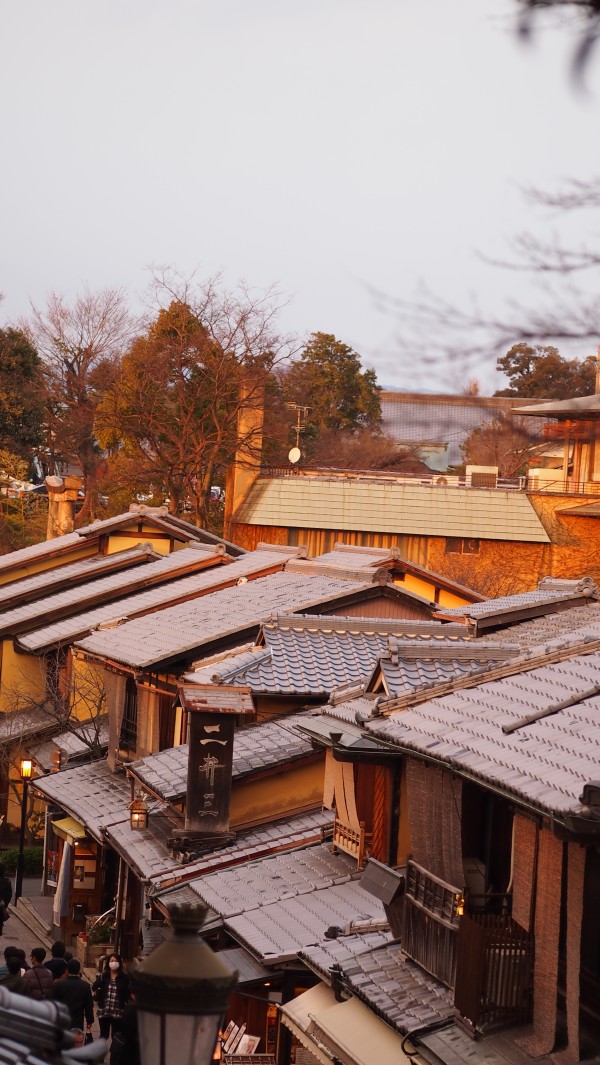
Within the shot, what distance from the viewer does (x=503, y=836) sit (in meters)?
10.6

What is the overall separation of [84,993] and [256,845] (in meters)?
3.18

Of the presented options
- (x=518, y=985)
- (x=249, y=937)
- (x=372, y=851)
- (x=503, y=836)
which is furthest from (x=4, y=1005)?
(x=372, y=851)

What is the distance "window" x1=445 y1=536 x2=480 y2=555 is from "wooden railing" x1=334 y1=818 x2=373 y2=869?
30.0 meters

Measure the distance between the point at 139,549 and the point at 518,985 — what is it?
26.8 meters

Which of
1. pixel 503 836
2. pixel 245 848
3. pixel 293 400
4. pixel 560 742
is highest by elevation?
pixel 293 400

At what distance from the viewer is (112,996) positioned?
16188 millimetres

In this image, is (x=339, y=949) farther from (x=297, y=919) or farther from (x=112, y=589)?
(x=112, y=589)

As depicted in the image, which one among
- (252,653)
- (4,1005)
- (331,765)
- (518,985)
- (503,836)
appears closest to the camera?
(4,1005)

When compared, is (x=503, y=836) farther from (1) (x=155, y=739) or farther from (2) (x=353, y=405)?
(2) (x=353, y=405)

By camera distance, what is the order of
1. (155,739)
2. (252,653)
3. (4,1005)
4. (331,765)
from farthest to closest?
(155,739) < (252,653) < (331,765) < (4,1005)

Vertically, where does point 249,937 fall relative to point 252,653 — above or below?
below

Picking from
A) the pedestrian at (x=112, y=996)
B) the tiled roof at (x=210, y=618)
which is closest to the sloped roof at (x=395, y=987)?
the pedestrian at (x=112, y=996)

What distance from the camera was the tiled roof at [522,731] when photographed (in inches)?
346

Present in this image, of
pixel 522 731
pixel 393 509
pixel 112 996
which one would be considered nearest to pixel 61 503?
pixel 393 509
